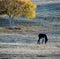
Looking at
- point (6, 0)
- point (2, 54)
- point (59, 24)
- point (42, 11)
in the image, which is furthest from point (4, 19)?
point (2, 54)

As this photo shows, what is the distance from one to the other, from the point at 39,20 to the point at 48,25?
6.28 meters

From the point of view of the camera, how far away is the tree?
6969 cm

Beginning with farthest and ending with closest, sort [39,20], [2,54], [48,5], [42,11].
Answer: [48,5] < [42,11] < [39,20] < [2,54]

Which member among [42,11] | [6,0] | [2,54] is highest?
[2,54]

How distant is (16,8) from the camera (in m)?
70.4

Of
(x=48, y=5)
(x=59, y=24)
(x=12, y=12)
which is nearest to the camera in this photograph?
(x=12, y=12)

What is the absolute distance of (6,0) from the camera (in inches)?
2778

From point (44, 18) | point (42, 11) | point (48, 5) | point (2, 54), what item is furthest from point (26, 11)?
point (2, 54)

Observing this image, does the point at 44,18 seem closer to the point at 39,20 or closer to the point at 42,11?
the point at 39,20

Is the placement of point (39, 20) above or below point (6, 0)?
below

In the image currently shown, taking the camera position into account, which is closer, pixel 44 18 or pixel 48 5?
pixel 44 18

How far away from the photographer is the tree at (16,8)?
6969 centimetres

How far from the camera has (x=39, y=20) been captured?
78.9m

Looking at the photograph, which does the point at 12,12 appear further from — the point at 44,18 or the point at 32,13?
the point at 44,18
